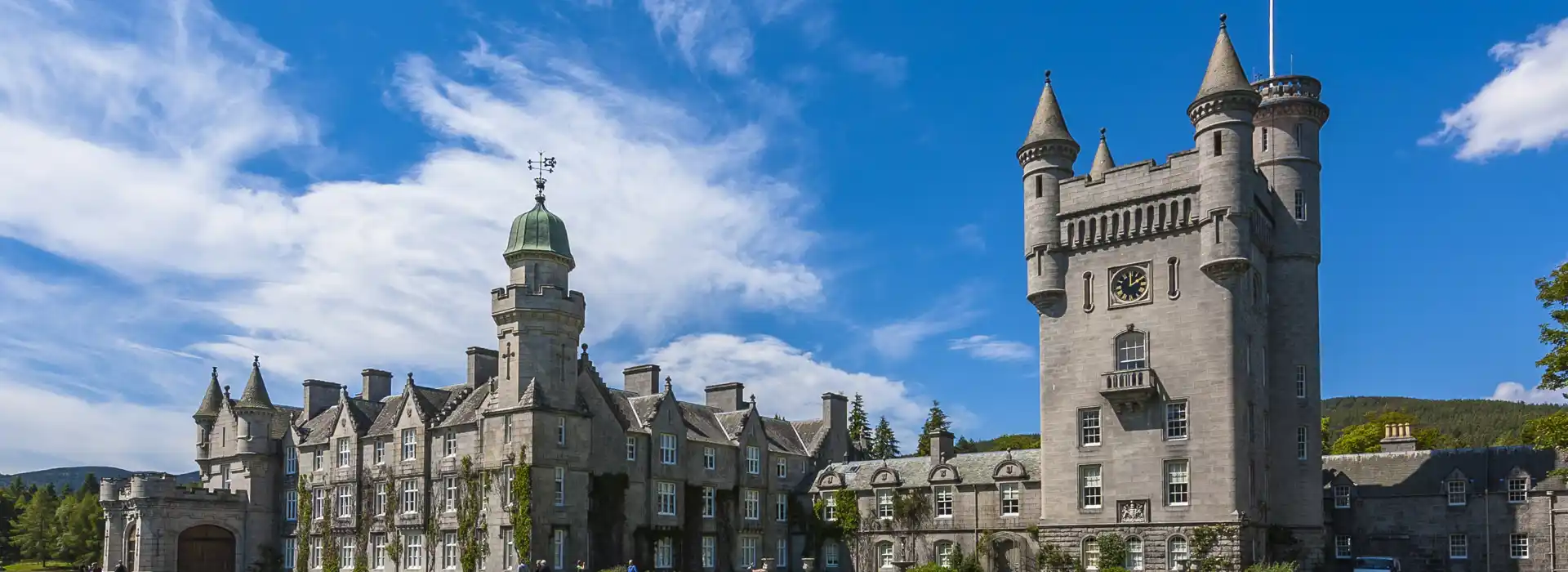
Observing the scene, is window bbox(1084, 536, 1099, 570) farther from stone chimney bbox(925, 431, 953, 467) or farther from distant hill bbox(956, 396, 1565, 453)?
distant hill bbox(956, 396, 1565, 453)

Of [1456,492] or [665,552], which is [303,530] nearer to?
[665,552]

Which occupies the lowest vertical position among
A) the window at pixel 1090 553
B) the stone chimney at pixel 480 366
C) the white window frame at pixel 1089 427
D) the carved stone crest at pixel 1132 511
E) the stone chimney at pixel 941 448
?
the window at pixel 1090 553

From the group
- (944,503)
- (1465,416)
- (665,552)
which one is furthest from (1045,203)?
(1465,416)

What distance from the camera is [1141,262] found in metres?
50.3

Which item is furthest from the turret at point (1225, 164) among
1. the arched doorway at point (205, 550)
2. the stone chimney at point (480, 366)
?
the arched doorway at point (205, 550)

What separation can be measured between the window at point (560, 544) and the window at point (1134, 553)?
2245cm

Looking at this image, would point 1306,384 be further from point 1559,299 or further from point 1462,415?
point 1462,415

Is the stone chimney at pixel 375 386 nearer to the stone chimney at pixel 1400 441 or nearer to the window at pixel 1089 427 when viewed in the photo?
the window at pixel 1089 427

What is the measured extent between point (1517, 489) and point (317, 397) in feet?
189

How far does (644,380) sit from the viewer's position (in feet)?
206

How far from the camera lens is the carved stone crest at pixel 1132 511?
48.8 metres

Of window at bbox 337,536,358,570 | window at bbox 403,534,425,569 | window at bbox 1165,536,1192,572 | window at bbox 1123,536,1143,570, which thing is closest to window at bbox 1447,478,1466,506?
window at bbox 1165,536,1192,572

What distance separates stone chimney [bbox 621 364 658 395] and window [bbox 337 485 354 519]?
1398 cm

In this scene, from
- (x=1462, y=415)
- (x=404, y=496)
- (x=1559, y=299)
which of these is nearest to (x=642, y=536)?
(x=404, y=496)
